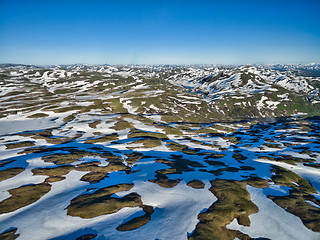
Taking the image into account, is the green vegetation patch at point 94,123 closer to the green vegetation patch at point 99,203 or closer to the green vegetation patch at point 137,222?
the green vegetation patch at point 99,203

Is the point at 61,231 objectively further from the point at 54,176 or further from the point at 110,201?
the point at 54,176

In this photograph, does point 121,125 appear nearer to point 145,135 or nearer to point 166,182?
point 145,135

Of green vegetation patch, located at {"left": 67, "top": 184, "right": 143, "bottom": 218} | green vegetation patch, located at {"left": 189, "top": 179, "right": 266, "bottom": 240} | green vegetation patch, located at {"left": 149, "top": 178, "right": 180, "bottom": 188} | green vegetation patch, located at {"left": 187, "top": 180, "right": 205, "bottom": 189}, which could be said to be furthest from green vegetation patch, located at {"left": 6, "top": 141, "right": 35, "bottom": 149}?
green vegetation patch, located at {"left": 189, "top": 179, "right": 266, "bottom": 240}

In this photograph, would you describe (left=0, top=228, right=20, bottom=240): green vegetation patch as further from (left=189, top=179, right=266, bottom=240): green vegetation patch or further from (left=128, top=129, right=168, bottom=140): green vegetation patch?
(left=128, top=129, right=168, bottom=140): green vegetation patch

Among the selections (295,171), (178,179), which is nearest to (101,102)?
(178,179)

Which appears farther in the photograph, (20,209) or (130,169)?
(130,169)
